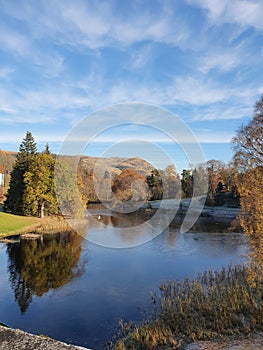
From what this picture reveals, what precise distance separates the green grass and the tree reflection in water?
3.13 m

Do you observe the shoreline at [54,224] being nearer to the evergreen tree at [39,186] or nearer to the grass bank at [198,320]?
the evergreen tree at [39,186]

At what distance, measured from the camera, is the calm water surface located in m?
8.66

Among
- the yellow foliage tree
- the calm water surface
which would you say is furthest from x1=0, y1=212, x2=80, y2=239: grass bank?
the yellow foliage tree

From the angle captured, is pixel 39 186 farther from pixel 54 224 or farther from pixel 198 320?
pixel 198 320

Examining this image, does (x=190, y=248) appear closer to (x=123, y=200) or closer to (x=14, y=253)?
(x=14, y=253)

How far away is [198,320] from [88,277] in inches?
246

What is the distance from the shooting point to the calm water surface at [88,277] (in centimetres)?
866

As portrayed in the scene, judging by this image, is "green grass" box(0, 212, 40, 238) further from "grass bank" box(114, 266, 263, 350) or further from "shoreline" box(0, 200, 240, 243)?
"grass bank" box(114, 266, 263, 350)

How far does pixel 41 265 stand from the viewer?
49.3 feet

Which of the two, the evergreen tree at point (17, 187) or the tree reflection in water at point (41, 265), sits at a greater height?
the evergreen tree at point (17, 187)

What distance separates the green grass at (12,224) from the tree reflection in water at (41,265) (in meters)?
3.13

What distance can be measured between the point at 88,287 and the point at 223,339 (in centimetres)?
620

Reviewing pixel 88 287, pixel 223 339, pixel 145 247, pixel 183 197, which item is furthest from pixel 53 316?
pixel 183 197

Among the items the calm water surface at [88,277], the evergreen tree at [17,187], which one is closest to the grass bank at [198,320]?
the calm water surface at [88,277]
